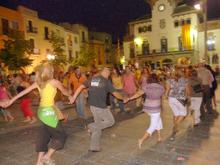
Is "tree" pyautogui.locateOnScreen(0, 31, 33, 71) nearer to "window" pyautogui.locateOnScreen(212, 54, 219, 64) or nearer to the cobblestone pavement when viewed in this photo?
the cobblestone pavement

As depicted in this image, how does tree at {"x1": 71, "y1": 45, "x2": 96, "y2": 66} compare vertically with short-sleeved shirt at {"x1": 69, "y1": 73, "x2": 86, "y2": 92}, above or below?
above

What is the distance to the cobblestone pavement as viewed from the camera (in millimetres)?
5367

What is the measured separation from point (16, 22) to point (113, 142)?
28.9 m

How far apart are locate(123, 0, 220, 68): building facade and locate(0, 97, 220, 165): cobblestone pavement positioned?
34.3 m

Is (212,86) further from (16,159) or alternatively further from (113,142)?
(16,159)

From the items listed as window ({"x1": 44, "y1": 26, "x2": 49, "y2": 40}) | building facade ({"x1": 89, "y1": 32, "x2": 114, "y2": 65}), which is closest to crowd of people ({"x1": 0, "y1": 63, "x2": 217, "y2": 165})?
window ({"x1": 44, "y1": 26, "x2": 49, "y2": 40})

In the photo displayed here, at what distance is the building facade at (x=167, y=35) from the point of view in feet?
138

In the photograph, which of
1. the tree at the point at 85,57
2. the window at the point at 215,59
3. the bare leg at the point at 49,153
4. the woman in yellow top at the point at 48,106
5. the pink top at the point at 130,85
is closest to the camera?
the woman in yellow top at the point at 48,106

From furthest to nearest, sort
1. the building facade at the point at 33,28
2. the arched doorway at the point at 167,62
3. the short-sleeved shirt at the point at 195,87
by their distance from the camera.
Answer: the arched doorway at the point at 167,62 → the building facade at the point at 33,28 → the short-sleeved shirt at the point at 195,87

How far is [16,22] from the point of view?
3231cm

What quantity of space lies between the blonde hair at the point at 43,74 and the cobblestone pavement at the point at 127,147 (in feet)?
5.50

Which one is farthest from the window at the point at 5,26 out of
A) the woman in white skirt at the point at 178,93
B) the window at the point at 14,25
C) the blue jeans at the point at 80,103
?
the woman in white skirt at the point at 178,93

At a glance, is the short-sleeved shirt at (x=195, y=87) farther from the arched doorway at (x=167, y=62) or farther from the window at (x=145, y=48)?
the window at (x=145, y=48)

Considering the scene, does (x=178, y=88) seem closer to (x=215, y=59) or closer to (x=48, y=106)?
(x=48, y=106)
